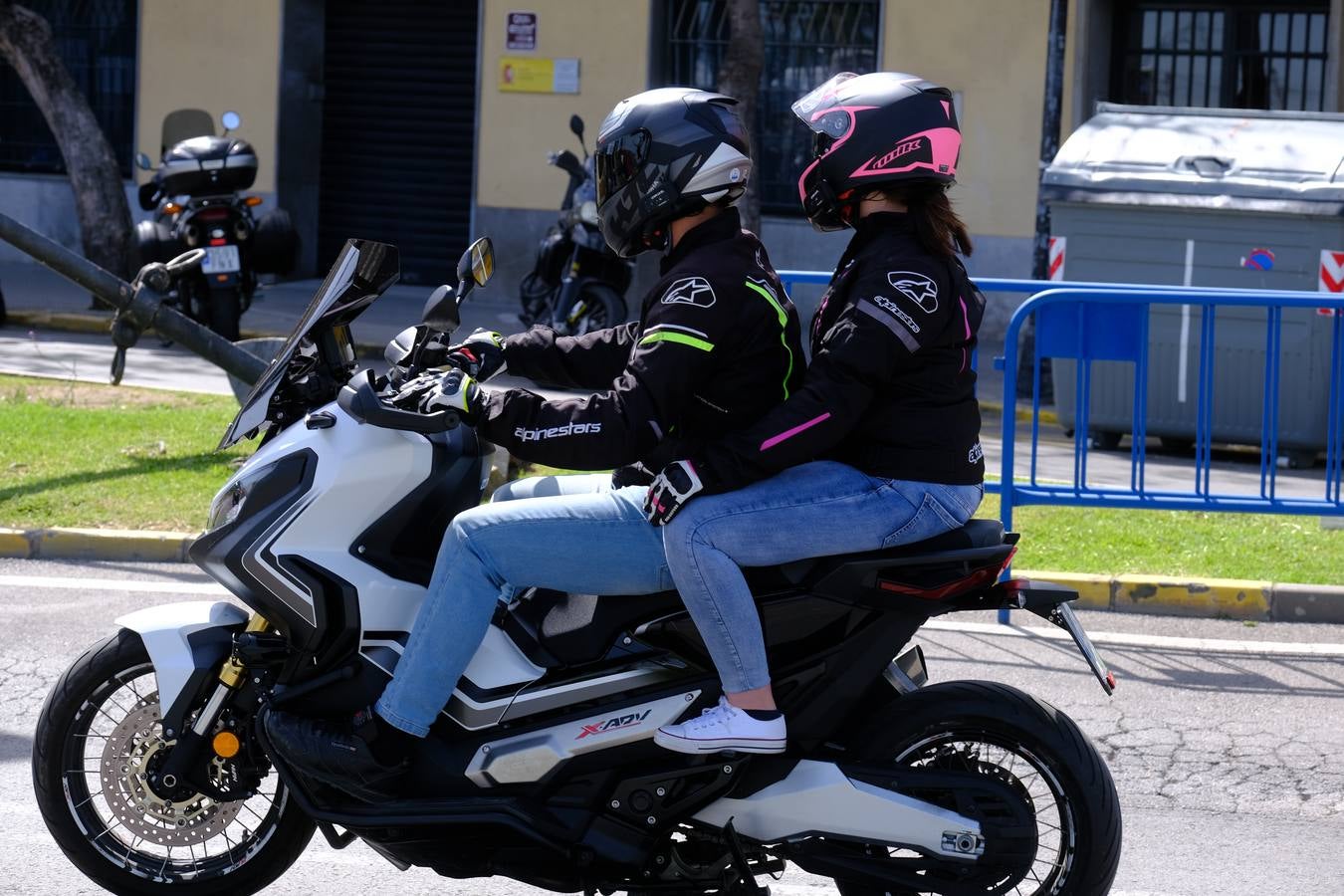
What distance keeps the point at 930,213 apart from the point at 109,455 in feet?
20.0

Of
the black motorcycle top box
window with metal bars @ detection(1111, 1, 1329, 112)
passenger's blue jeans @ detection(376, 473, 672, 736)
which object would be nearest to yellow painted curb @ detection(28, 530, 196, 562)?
passenger's blue jeans @ detection(376, 473, 672, 736)

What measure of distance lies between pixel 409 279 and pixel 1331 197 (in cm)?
1041

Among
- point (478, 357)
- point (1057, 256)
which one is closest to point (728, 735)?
point (478, 357)

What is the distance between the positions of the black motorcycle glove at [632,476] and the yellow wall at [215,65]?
14.6 meters

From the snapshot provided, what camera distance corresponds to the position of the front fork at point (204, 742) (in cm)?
385

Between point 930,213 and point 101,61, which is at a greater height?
point 101,61

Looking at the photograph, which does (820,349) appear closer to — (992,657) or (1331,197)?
(992,657)

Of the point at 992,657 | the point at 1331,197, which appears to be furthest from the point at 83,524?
the point at 1331,197

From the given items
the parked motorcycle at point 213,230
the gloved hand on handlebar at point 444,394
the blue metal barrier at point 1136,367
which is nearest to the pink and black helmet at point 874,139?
the gloved hand on handlebar at point 444,394

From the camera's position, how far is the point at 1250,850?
4.54 metres

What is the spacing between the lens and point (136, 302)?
7.96m

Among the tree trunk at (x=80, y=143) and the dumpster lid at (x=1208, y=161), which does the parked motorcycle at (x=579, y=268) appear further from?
the tree trunk at (x=80, y=143)

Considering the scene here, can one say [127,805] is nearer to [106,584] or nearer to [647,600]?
[647,600]

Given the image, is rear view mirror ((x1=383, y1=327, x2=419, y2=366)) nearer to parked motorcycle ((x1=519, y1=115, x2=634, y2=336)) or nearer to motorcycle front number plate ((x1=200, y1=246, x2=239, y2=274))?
parked motorcycle ((x1=519, y1=115, x2=634, y2=336))
